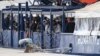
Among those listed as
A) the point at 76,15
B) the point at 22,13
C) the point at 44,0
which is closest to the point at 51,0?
the point at 44,0

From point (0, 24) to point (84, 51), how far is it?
924 cm

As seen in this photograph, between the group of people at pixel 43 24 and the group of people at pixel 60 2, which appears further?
the group of people at pixel 60 2

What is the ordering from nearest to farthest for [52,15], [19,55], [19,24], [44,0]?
1. [19,55]
2. [52,15]
3. [19,24]
4. [44,0]

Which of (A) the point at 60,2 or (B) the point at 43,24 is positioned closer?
(B) the point at 43,24

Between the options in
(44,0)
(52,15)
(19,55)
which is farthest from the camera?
(44,0)

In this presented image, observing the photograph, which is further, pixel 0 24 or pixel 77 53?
pixel 0 24

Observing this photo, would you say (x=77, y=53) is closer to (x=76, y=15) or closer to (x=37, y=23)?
(x=76, y=15)

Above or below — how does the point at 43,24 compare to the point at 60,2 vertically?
below

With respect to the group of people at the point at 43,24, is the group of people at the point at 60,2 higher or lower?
higher

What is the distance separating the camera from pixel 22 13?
31.7m

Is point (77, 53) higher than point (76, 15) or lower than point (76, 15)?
lower

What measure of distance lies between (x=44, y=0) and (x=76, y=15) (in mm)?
7170

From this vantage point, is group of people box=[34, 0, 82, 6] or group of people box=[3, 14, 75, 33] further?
group of people box=[34, 0, 82, 6]

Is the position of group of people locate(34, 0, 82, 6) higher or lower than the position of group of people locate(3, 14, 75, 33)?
higher
